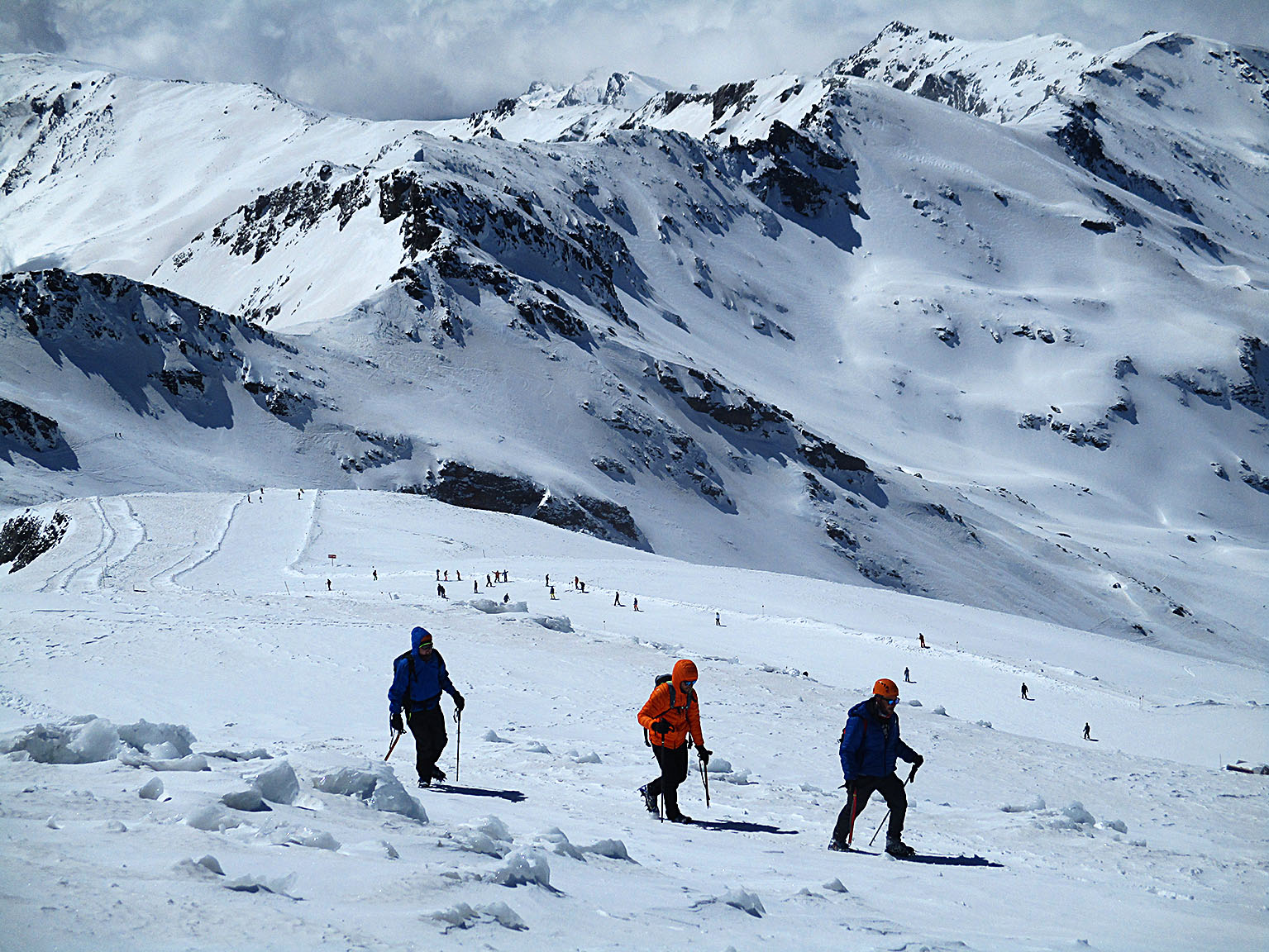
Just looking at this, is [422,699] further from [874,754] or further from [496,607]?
[496,607]

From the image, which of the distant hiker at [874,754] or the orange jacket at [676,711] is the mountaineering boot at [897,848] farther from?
the orange jacket at [676,711]

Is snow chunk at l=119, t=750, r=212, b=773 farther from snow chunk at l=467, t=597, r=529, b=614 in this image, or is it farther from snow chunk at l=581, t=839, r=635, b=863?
snow chunk at l=467, t=597, r=529, b=614

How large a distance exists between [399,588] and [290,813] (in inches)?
952

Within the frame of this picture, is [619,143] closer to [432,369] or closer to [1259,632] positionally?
[432,369]

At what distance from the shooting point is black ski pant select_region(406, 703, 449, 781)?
Answer: 10.2 m

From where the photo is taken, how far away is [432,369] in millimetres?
94688

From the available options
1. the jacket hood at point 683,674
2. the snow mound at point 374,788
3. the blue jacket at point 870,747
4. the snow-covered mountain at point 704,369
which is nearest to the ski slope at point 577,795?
the snow mound at point 374,788

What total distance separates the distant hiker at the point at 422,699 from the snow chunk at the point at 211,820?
11.8 feet

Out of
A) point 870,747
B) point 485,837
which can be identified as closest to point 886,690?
point 870,747

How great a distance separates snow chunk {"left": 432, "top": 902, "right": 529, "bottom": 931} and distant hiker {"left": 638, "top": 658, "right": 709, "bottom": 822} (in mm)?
4431

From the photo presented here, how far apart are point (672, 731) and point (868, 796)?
6.81 feet

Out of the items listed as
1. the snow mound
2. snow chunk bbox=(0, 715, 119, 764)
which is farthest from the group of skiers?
snow chunk bbox=(0, 715, 119, 764)

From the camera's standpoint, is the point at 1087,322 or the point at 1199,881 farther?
the point at 1087,322

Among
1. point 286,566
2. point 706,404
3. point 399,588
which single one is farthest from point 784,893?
point 706,404
